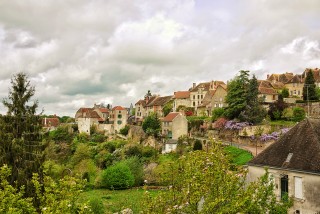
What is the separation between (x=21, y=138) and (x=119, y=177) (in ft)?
83.8

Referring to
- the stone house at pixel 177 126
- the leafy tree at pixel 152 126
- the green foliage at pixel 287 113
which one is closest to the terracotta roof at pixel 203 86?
the leafy tree at pixel 152 126

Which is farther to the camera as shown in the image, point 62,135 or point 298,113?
point 62,135

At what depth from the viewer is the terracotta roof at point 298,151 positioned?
22.4 metres

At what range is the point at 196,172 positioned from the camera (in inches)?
492

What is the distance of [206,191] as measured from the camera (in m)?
12.6

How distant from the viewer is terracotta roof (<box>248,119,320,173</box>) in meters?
22.4

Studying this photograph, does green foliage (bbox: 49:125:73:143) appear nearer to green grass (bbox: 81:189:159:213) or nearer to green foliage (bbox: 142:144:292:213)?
green grass (bbox: 81:189:159:213)

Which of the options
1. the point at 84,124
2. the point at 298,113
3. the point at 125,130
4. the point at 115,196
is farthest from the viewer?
the point at 84,124

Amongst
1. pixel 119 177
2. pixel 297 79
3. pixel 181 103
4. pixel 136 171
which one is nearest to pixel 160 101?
pixel 181 103

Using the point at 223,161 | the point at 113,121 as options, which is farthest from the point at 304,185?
the point at 113,121

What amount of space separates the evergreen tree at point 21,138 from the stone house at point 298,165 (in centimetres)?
1669

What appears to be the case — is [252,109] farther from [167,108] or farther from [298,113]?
[167,108]

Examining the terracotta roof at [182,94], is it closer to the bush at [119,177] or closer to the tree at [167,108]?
the tree at [167,108]

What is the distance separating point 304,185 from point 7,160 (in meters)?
20.6
